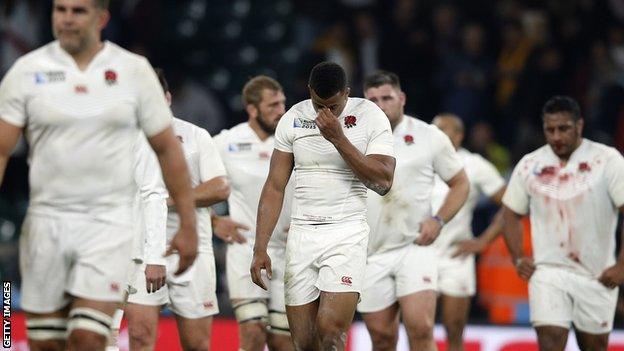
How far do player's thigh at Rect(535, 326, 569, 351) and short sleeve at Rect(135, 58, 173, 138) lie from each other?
450 cm

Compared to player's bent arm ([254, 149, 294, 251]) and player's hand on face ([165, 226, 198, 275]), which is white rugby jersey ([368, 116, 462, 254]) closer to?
player's bent arm ([254, 149, 294, 251])

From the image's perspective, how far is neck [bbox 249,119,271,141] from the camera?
11.2m

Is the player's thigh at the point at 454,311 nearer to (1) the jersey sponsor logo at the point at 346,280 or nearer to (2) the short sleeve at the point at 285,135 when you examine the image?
(1) the jersey sponsor logo at the point at 346,280

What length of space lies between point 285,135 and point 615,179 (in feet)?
9.46

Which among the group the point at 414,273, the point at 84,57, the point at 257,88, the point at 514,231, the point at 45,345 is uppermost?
the point at 84,57

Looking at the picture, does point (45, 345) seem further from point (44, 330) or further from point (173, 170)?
point (173, 170)

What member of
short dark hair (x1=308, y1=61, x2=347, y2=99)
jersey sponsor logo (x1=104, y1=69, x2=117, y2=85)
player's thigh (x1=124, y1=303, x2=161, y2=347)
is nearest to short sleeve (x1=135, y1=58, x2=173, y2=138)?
jersey sponsor logo (x1=104, y1=69, x2=117, y2=85)

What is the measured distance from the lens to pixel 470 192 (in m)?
13.7

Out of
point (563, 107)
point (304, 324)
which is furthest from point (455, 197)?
point (304, 324)

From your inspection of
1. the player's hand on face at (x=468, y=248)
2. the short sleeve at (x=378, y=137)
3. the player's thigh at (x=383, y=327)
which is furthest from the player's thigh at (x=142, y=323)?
the player's hand on face at (x=468, y=248)

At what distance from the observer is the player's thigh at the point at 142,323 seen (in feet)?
32.3

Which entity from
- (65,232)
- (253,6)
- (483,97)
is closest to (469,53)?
(483,97)

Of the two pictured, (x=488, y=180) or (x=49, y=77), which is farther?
(x=488, y=180)

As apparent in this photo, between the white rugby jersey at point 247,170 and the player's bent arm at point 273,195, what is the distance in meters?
1.51
